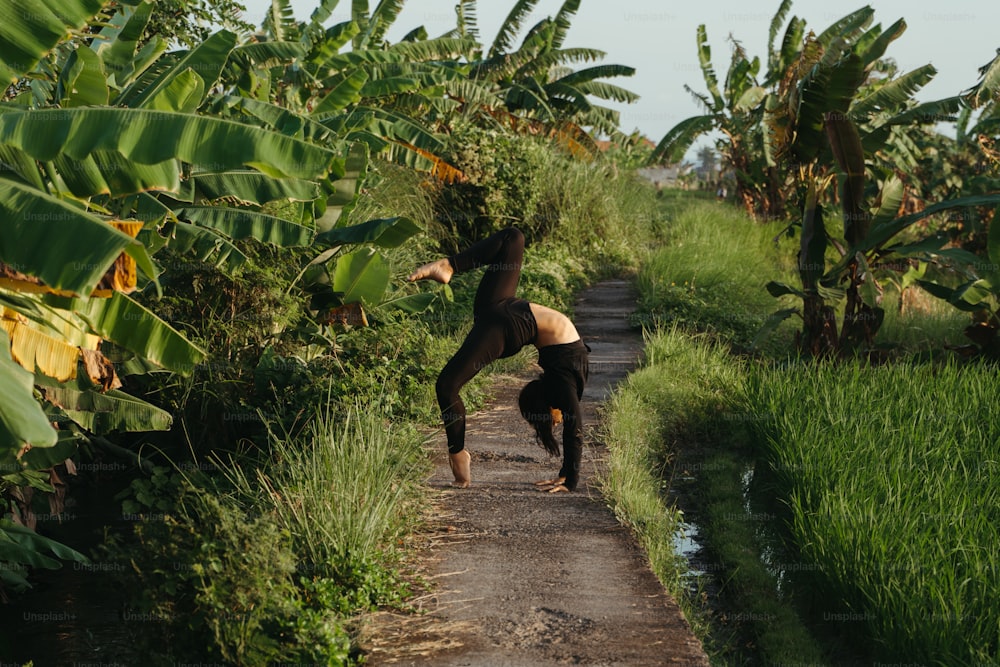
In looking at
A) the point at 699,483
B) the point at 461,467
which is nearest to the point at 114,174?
the point at 461,467

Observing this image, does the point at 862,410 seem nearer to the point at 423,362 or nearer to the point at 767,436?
the point at 767,436

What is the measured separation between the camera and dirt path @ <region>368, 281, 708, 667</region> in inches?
180

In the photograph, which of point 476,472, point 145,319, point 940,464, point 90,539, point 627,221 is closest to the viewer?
point 145,319

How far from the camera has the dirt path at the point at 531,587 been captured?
15.0ft

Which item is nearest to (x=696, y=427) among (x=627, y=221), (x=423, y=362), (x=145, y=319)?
(x=423, y=362)

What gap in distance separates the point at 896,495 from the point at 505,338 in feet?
7.93

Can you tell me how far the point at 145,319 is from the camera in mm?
5715

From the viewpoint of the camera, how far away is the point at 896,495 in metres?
5.84

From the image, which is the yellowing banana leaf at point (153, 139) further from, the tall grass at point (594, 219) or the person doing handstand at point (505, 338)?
the tall grass at point (594, 219)

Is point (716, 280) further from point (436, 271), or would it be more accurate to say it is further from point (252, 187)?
point (436, 271)

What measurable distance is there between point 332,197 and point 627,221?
10197 mm

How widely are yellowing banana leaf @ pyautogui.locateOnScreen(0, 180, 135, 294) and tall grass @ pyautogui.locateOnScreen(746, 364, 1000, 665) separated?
386 cm

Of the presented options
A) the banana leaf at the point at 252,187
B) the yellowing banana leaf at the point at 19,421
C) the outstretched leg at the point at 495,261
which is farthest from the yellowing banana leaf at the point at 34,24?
the outstretched leg at the point at 495,261

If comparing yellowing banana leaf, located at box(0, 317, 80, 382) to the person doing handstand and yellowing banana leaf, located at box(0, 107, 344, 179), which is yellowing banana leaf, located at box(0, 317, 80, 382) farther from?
the person doing handstand
